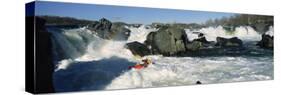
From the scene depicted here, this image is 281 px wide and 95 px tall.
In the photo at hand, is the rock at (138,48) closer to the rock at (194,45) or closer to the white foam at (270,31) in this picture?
the rock at (194,45)

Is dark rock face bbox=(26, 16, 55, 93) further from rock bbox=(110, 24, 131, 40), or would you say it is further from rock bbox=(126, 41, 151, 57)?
rock bbox=(126, 41, 151, 57)

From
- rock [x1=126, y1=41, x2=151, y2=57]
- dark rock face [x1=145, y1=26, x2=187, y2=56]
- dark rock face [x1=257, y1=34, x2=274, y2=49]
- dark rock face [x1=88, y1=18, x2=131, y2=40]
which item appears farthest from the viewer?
dark rock face [x1=257, y1=34, x2=274, y2=49]

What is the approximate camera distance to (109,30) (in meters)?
3.11

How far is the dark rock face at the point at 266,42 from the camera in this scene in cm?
385

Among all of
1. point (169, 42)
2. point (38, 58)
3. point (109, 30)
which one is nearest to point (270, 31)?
point (169, 42)

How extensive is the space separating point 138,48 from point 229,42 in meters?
0.95

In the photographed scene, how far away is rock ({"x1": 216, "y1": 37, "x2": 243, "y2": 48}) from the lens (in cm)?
364

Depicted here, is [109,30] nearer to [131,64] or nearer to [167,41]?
[131,64]

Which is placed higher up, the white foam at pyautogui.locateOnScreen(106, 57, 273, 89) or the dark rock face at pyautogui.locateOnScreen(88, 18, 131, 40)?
the dark rock face at pyautogui.locateOnScreen(88, 18, 131, 40)

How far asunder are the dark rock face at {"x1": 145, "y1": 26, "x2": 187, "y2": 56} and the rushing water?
0.17ft

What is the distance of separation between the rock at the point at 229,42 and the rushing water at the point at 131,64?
38 millimetres

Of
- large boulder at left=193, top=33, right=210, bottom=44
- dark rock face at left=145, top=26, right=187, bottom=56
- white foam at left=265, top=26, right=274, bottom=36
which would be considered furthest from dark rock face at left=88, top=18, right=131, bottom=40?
white foam at left=265, top=26, right=274, bottom=36

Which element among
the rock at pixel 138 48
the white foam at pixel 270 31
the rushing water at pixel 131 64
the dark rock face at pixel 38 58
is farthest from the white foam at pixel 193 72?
the dark rock face at pixel 38 58

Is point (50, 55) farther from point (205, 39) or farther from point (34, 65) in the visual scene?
point (205, 39)
